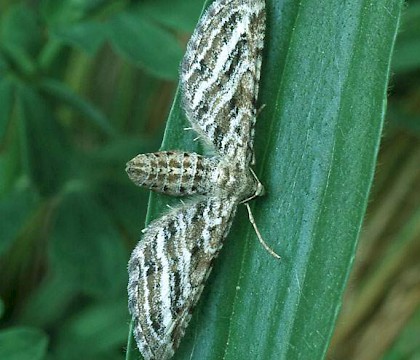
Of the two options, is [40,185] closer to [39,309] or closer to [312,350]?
[39,309]

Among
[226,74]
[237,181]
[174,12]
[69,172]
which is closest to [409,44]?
[174,12]

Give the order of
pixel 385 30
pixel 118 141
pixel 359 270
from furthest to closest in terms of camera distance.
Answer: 1. pixel 359 270
2. pixel 118 141
3. pixel 385 30

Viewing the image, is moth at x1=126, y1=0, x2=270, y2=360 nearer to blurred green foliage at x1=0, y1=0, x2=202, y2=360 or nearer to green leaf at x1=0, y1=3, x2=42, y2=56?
blurred green foliage at x1=0, y1=0, x2=202, y2=360

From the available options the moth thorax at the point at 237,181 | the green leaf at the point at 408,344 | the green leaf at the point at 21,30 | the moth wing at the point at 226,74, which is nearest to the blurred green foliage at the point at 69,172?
the green leaf at the point at 21,30

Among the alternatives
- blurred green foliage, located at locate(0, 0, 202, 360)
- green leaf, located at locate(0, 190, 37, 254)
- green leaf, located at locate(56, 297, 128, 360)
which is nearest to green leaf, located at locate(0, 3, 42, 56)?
blurred green foliage, located at locate(0, 0, 202, 360)

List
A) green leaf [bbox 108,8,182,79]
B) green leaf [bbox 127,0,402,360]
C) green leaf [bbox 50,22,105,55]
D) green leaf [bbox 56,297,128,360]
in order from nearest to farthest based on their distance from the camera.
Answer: green leaf [bbox 127,0,402,360]
green leaf [bbox 50,22,105,55]
green leaf [bbox 108,8,182,79]
green leaf [bbox 56,297,128,360]

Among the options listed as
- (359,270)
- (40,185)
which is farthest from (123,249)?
(359,270)
